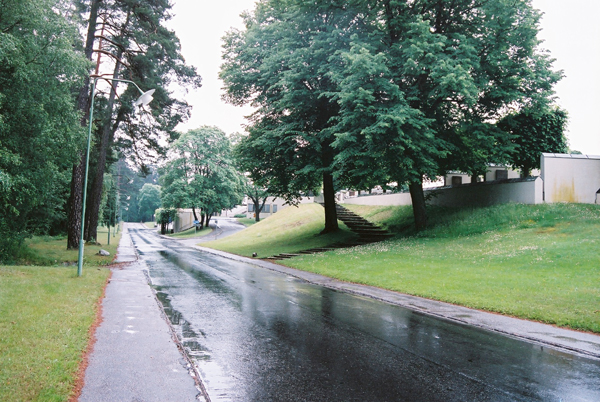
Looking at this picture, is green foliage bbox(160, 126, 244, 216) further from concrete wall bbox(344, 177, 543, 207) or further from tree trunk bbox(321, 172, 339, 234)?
concrete wall bbox(344, 177, 543, 207)

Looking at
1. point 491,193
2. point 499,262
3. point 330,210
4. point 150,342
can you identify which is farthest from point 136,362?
point 330,210

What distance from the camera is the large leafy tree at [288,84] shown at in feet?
77.3

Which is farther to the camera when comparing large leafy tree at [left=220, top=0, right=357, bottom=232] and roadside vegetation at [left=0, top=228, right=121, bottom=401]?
large leafy tree at [left=220, top=0, right=357, bottom=232]

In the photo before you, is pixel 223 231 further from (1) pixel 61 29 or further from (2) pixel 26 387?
(2) pixel 26 387

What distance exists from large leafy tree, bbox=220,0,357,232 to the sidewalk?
1516cm

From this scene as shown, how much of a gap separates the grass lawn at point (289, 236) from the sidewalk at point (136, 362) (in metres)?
18.9

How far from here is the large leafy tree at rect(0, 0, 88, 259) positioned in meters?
15.2

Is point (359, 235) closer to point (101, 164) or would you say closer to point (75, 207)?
point (75, 207)

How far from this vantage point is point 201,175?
208 ft

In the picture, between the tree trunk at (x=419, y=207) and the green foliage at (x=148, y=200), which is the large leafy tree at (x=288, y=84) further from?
the green foliage at (x=148, y=200)

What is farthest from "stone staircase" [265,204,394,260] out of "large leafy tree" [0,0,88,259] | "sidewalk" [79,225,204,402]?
"sidewalk" [79,225,204,402]

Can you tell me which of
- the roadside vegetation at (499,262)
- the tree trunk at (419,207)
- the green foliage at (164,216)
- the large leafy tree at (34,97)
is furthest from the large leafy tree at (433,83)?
the green foliage at (164,216)

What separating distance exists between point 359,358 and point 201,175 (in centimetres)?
5927

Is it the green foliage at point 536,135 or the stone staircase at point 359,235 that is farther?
the stone staircase at point 359,235
